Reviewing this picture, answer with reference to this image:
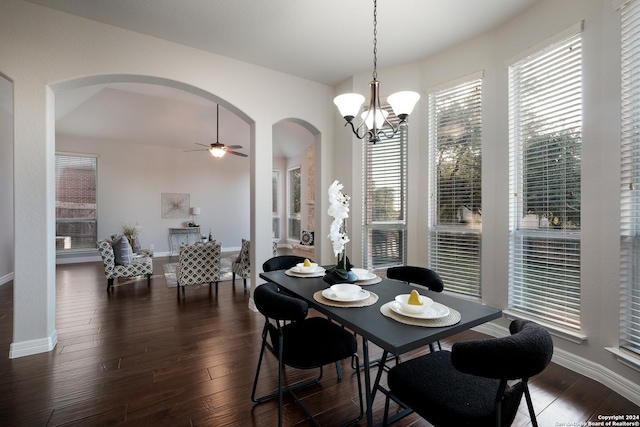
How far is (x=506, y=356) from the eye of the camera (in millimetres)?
1023

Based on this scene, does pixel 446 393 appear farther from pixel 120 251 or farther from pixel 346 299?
pixel 120 251

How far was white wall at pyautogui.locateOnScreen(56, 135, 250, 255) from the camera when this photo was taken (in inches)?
289

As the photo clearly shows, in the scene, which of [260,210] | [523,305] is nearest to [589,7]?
[523,305]

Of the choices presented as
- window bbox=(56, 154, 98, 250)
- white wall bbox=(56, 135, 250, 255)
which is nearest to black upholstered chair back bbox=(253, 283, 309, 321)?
white wall bbox=(56, 135, 250, 255)

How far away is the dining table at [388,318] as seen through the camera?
1.26 m

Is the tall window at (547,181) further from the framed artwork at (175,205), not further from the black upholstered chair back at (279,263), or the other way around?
the framed artwork at (175,205)

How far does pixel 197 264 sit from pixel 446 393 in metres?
4.03

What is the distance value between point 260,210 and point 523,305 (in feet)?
10.1

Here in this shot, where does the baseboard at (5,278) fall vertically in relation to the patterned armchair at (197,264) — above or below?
below

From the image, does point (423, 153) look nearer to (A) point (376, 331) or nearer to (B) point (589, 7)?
(B) point (589, 7)

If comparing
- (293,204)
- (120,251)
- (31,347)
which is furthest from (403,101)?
(293,204)

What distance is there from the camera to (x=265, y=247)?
151 inches

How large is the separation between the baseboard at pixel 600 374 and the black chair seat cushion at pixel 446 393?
1502 mm

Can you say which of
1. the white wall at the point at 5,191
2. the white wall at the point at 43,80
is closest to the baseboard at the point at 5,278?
the white wall at the point at 5,191
